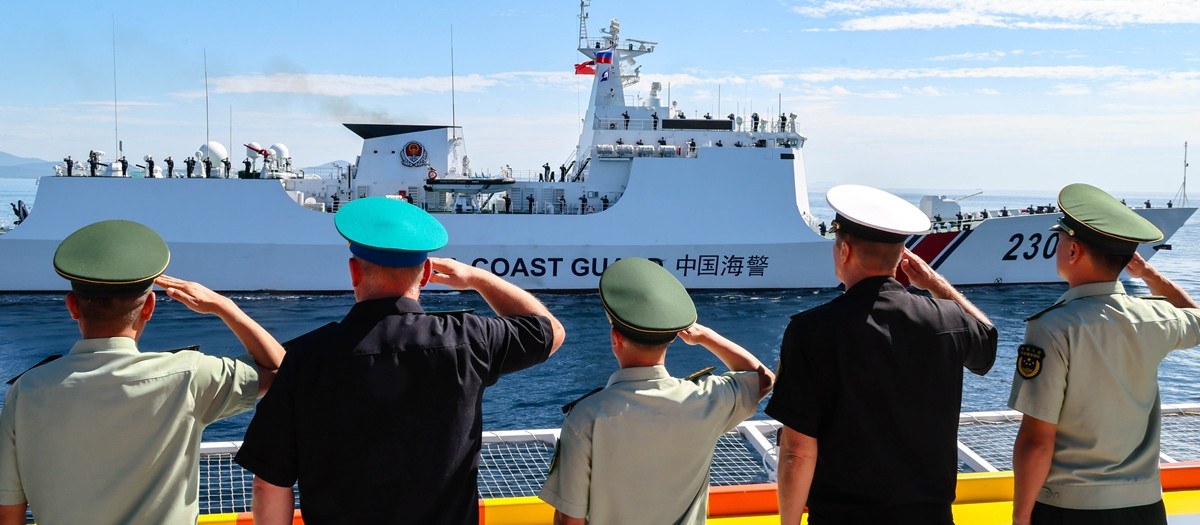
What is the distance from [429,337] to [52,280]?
14085 mm

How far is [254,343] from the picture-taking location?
144cm

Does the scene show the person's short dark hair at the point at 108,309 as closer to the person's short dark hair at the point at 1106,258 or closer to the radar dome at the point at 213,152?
the person's short dark hair at the point at 1106,258

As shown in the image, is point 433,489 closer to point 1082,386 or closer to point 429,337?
point 429,337

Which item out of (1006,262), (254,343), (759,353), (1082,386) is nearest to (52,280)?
(759,353)

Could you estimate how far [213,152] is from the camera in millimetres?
13242

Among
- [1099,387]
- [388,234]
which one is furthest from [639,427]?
[1099,387]

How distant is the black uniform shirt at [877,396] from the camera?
53.9 inches

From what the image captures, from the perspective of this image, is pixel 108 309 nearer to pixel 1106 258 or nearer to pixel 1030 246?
pixel 1106 258

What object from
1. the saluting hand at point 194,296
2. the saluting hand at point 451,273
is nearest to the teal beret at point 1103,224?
the saluting hand at point 451,273

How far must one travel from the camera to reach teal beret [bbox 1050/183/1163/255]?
155 cm

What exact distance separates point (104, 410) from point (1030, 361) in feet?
5.50

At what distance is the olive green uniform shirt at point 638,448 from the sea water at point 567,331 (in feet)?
16.9

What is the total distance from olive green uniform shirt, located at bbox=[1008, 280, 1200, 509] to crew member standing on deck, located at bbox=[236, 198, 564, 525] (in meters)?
1.07

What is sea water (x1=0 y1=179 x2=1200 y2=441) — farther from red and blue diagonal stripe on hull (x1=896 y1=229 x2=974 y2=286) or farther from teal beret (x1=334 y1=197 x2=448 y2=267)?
teal beret (x1=334 y1=197 x2=448 y2=267)
